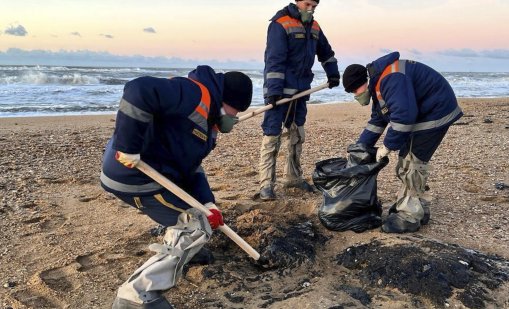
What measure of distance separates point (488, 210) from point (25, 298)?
4.29 m

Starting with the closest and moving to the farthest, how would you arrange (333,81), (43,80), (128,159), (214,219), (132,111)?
(132,111) < (128,159) < (214,219) < (333,81) < (43,80)

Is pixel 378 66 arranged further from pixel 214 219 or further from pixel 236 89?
pixel 214 219

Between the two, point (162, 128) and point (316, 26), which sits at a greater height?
point (316, 26)

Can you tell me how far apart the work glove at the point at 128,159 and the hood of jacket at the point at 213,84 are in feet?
1.71

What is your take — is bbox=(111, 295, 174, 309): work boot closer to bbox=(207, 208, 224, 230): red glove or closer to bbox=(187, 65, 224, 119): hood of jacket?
bbox=(207, 208, 224, 230): red glove

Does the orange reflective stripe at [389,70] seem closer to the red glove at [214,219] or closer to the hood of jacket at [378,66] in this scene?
the hood of jacket at [378,66]

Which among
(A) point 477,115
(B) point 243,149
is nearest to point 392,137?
(B) point 243,149

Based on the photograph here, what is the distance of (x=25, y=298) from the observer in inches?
129

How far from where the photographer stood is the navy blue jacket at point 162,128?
2633 millimetres

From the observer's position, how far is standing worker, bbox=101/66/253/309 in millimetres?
2689

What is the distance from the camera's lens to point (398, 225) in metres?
4.21

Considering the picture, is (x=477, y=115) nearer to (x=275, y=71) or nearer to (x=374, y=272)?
(x=275, y=71)

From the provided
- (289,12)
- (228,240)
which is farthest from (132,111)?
(289,12)

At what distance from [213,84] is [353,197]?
6.24 feet
